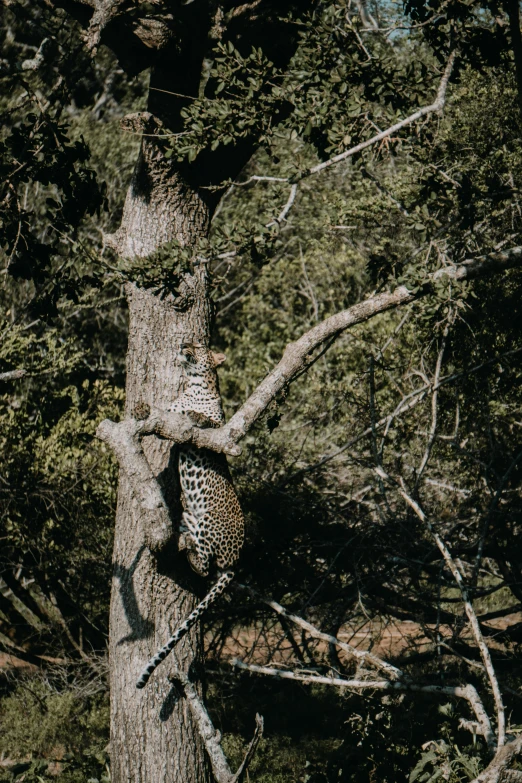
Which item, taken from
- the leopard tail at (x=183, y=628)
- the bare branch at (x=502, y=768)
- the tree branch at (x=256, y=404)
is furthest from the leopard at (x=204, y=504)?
the bare branch at (x=502, y=768)

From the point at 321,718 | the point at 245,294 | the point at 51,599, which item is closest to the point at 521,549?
the point at 321,718

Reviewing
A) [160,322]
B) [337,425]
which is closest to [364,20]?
[337,425]

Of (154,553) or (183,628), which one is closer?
(154,553)

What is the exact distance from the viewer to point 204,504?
19.8ft

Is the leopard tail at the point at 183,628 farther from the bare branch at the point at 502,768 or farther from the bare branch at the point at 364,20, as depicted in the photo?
the bare branch at the point at 364,20

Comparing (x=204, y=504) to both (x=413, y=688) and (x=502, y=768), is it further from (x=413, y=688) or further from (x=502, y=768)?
(x=502, y=768)

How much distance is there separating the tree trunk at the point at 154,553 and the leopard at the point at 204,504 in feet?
0.30

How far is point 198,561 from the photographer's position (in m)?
5.90

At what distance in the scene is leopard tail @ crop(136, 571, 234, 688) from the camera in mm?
5375

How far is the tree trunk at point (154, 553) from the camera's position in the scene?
5723 millimetres

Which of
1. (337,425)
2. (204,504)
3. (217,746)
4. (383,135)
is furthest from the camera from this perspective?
(337,425)

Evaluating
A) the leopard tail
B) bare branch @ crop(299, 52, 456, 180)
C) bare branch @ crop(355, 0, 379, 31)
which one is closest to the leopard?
the leopard tail

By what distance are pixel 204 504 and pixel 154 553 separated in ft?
2.08

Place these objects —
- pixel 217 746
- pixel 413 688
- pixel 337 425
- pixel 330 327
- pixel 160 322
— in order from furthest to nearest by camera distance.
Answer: pixel 337 425 < pixel 160 322 < pixel 330 327 < pixel 413 688 < pixel 217 746
